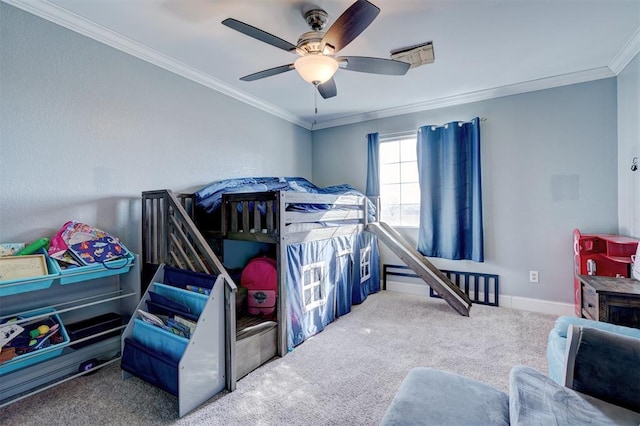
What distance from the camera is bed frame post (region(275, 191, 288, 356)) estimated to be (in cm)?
224

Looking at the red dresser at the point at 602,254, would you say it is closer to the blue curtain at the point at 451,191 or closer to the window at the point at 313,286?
the blue curtain at the point at 451,191

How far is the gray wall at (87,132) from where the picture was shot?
1855mm

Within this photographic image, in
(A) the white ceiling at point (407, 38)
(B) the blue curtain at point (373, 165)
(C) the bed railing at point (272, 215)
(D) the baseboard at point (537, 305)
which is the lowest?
(D) the baseboard at point (537, 305)

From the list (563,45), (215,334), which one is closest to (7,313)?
(215,334)

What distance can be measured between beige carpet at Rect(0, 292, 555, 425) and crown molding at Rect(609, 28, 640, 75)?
8.15 ft

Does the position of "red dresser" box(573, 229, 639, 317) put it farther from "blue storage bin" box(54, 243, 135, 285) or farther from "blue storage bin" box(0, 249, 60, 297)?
"blue storage bin" box(0, 249, 60, 297)

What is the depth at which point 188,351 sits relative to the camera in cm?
164

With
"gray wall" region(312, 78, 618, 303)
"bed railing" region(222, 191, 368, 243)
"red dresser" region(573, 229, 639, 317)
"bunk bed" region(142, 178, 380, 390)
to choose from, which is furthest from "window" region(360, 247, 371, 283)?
"red dresser" region(573, 229, 639, 317)

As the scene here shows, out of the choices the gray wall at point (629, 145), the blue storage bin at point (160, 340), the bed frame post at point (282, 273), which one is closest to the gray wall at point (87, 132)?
the blue storage bin at point (160, 340)

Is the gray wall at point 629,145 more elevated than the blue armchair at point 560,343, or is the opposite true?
the gray wall at point 629,145

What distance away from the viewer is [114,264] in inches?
80.4

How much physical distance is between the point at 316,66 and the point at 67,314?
244cm

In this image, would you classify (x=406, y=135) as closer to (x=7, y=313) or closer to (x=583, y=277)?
(x=583, y=277)

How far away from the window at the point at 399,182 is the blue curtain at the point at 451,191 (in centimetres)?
20
